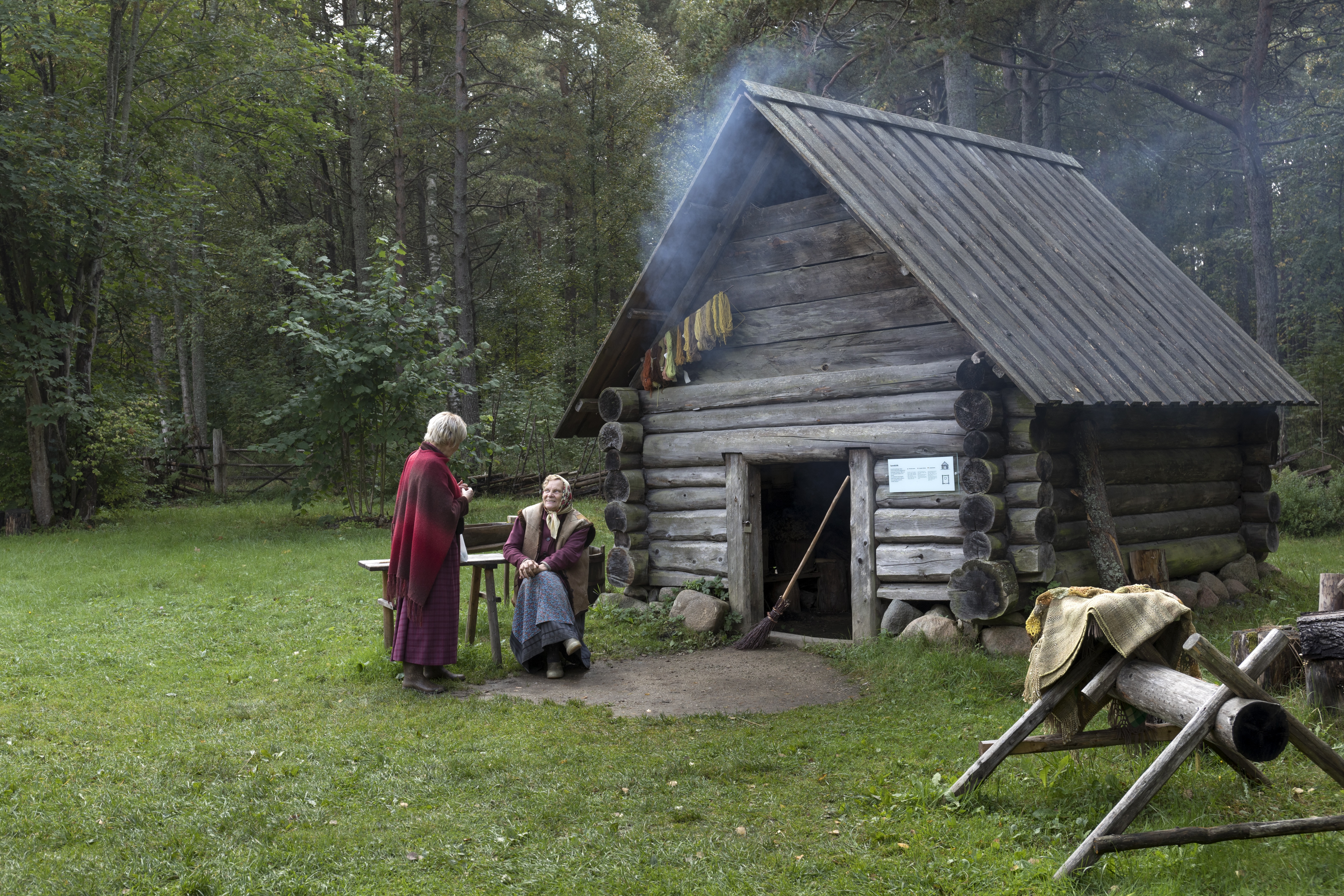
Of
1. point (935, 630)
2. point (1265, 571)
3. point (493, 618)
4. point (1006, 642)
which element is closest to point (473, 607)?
point (493, 618)

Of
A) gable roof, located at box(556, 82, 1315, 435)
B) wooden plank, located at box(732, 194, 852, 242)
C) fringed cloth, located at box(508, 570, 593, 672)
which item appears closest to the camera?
fringed cloth, located at box(508, 570, 593, 672)

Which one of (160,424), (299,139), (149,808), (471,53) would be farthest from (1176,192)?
(149,808)

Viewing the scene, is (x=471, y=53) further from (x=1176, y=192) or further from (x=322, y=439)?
(x=1176, y=192)

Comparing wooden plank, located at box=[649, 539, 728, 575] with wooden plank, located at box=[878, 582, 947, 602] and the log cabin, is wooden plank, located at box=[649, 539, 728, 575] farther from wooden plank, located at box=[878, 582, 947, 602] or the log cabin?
wooden plank, located at box=[878, 582, 947, 602]

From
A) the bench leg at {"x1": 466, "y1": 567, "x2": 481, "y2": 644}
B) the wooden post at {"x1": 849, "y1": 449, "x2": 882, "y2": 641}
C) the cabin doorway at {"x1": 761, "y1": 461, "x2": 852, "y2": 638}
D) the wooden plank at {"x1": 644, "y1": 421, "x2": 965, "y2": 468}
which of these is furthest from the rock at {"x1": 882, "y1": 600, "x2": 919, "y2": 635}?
the bench leg at {"x1": 466, "y1": 567, "x2": 481, "y2": 644}

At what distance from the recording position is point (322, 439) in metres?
17.0

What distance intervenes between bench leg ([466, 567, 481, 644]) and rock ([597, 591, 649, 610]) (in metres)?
1.98

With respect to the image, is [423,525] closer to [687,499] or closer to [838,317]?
[687,499]

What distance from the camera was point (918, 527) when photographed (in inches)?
349

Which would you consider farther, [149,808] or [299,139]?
[299,139]

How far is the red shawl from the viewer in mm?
7797

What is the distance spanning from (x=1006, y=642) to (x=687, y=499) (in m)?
3.71

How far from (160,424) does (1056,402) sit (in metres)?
25.2

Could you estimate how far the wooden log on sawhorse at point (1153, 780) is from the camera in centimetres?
418
